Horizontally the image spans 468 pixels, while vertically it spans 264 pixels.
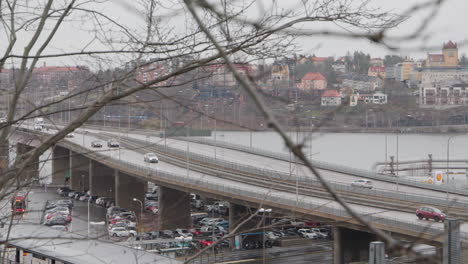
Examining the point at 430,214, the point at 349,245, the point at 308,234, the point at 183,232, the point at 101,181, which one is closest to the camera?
the point at 430,214

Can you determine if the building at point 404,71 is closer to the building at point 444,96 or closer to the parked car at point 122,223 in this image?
the building at point 444,96

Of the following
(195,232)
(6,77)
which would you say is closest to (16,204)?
(6,77)

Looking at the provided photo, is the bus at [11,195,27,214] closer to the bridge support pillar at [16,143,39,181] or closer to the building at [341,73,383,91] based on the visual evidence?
the bridge support pillar at [16,143,39,181]

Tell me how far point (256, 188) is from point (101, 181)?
12.1 meters

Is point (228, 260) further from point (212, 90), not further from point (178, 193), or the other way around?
point (212, 90)

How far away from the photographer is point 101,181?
2752 cm

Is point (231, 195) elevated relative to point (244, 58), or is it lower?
lower

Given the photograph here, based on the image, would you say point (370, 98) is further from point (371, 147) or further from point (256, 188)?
point (371, 147)

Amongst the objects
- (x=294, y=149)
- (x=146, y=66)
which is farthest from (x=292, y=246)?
(x=294, y=149)

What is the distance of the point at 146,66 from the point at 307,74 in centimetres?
130

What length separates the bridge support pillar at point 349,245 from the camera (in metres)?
13.6

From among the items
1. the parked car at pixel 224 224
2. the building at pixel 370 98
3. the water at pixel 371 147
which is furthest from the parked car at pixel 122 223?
the water at pixel 371 147

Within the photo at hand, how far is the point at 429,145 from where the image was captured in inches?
1554

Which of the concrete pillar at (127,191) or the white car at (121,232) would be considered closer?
the white car at (121,232)
